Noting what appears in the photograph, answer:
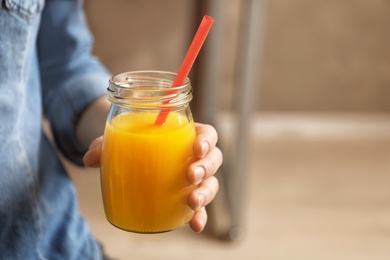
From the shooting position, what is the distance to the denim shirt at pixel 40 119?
26.4 inches

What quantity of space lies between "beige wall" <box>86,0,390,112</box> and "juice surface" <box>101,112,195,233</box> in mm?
1701

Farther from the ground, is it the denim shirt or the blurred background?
the denim shirt

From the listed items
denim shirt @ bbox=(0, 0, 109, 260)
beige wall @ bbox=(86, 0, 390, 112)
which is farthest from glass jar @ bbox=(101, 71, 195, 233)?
beige wall @ bbox=(86, 0, 390, 112)

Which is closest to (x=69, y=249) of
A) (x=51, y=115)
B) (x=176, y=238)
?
(x=51, y=115)

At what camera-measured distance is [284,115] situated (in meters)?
2.48

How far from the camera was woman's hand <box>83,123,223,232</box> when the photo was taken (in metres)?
0.60

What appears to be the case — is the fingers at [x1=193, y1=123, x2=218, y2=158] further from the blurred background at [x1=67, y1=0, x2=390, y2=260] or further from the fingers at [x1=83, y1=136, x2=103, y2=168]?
the blurred background at [x1=67, y1=0, x2=390, y2=260]

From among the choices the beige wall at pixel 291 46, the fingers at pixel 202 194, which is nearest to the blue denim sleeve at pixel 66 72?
the fingers at pixel 202 194

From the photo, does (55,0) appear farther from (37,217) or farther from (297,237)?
(297,237)

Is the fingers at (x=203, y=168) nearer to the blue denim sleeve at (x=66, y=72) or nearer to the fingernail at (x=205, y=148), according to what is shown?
the fingernail at (x=205, y=148)

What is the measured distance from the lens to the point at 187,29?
7.62ft

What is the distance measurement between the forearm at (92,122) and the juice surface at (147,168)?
14 cm

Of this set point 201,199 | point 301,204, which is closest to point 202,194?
point 201,199

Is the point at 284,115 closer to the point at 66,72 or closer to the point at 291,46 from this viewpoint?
the point at 291,46
